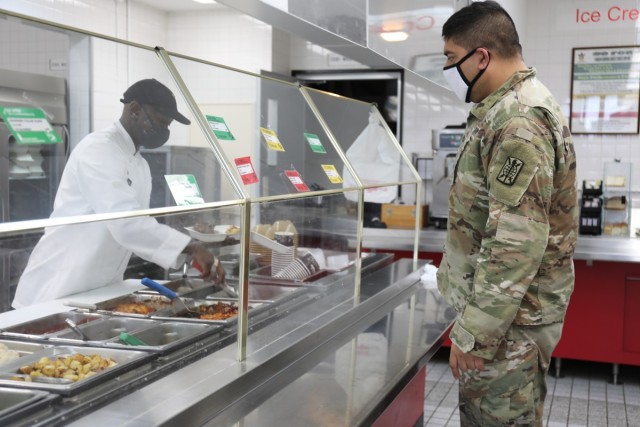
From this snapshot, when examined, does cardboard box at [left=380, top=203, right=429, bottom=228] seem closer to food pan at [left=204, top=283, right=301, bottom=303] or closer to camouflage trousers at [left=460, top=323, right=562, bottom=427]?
food pan at [left=204, top=283, right=301, bottom=303]

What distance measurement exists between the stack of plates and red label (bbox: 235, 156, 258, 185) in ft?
1.51

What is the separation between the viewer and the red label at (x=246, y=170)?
1971mm

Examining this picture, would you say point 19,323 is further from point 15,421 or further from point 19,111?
point 19,111

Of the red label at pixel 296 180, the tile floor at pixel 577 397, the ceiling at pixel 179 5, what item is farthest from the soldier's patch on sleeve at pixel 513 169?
the ceiling at pixel 179 5

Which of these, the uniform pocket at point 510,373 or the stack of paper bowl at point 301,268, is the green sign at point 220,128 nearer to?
the stack of paper bowl at point 301,268

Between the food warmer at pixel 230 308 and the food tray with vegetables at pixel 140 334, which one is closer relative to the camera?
the food warmer at pixel 230 308

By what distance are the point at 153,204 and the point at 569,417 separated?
10.1 feet

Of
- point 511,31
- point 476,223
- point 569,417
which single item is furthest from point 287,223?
point 569,417

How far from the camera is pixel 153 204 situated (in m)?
1.73

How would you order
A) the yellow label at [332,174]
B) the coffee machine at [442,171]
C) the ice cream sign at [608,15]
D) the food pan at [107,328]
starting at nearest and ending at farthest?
1. the food pan at [107,328]
2. the yellow label at [332,174]
3. the coffee machine at [442,171]
4. the ice cream sign at [608,15]

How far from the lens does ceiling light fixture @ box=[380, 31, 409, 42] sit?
2.98 metres

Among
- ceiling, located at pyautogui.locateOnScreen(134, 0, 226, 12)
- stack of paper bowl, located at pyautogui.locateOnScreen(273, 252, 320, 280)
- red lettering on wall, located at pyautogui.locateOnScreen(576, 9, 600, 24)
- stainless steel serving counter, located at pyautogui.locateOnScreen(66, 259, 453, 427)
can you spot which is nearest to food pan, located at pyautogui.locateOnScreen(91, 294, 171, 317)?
stainless steel serving counter, located at pyautogui.locateOnScreen(66, 259, 453, 427)

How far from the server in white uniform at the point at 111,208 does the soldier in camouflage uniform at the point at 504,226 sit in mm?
759

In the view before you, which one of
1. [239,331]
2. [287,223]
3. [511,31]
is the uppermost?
[511,31]
